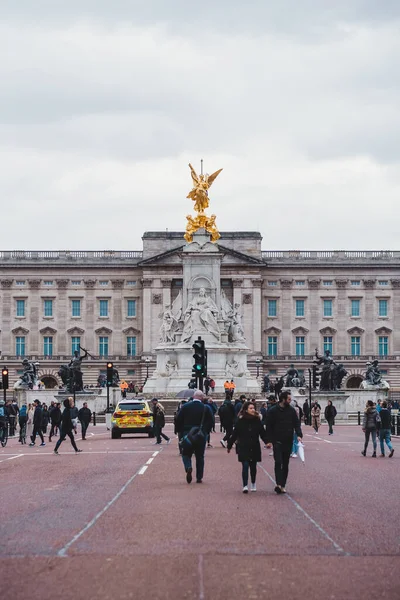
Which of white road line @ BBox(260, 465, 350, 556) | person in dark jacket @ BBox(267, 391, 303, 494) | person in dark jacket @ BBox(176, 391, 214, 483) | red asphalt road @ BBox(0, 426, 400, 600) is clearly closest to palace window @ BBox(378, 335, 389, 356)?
red asphalt road @ BBox(0, 426, 400, 600)

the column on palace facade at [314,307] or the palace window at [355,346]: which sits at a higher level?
the column on palace facade at [314,307]

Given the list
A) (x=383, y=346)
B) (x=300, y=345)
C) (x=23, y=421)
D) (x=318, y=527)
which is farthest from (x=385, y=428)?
(x=383, y=346)

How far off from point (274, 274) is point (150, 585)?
365 feet

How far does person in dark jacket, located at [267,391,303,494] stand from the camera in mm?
19953

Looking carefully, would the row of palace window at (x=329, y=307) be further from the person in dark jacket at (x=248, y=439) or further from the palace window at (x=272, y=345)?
the person in dark jacket at (x=248, y=439)

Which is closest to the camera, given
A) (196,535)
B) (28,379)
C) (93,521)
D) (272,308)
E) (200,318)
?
(196,535)

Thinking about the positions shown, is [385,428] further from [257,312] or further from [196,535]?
[257,312]

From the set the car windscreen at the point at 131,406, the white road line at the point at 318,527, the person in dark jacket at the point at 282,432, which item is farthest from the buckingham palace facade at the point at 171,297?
the white road line at the point at 318,527

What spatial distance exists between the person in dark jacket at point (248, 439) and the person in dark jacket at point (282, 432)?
25 centimetres

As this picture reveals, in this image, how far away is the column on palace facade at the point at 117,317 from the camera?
120m

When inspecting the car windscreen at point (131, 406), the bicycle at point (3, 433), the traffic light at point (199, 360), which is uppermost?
the traffic light at point (199, 360)

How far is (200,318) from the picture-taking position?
7144 cm

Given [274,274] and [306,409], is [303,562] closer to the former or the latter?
[306,409]

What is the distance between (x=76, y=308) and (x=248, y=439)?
10279 centimetres
